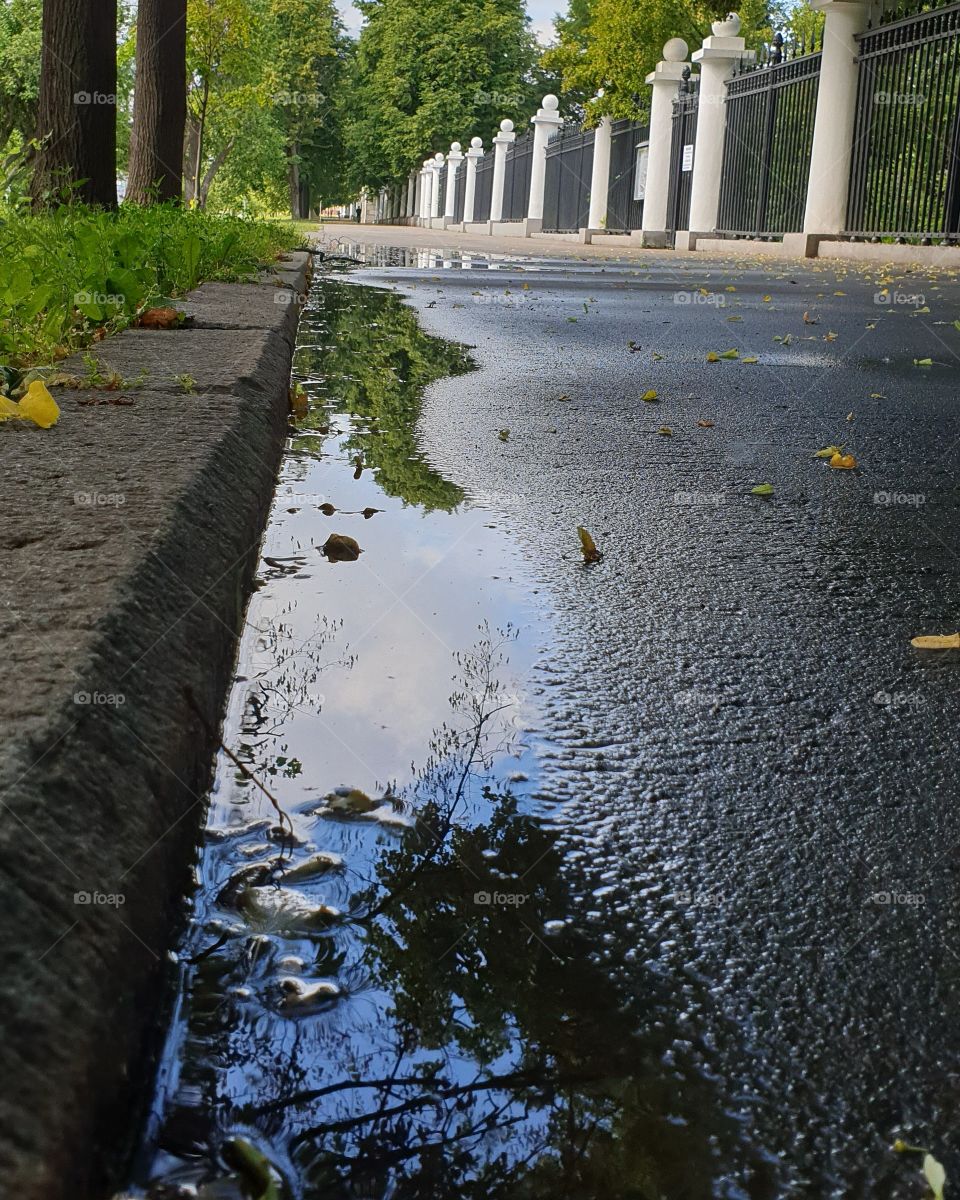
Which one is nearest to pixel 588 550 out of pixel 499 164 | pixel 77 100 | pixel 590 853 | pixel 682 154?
pixel 590 853

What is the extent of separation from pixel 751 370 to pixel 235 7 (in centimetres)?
1889

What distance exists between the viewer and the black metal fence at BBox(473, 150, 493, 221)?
48.0 m

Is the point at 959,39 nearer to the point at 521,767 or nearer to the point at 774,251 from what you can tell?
the point at 774,251

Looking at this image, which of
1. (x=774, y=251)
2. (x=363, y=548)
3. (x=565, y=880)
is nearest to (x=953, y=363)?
(x=363, y=548)

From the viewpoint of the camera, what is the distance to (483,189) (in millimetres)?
49625

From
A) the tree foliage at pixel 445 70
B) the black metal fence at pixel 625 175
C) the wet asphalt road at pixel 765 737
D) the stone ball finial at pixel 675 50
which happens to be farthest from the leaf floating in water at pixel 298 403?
the tree foliage at pixel 445 70

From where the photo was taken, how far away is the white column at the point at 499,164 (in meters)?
43.7

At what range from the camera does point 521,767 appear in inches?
73.0

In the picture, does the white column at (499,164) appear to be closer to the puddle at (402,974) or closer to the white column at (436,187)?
the white column at (436,187)

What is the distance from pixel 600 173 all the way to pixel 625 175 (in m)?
1.43

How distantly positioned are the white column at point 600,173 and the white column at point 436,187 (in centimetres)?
2696

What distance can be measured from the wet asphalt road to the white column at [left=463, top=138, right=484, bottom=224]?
47.8 metres

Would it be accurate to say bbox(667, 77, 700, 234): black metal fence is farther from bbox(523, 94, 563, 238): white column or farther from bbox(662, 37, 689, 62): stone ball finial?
bbox(523, 94, 563, 238): white column

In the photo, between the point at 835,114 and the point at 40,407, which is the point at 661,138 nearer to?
the point at 835,114
